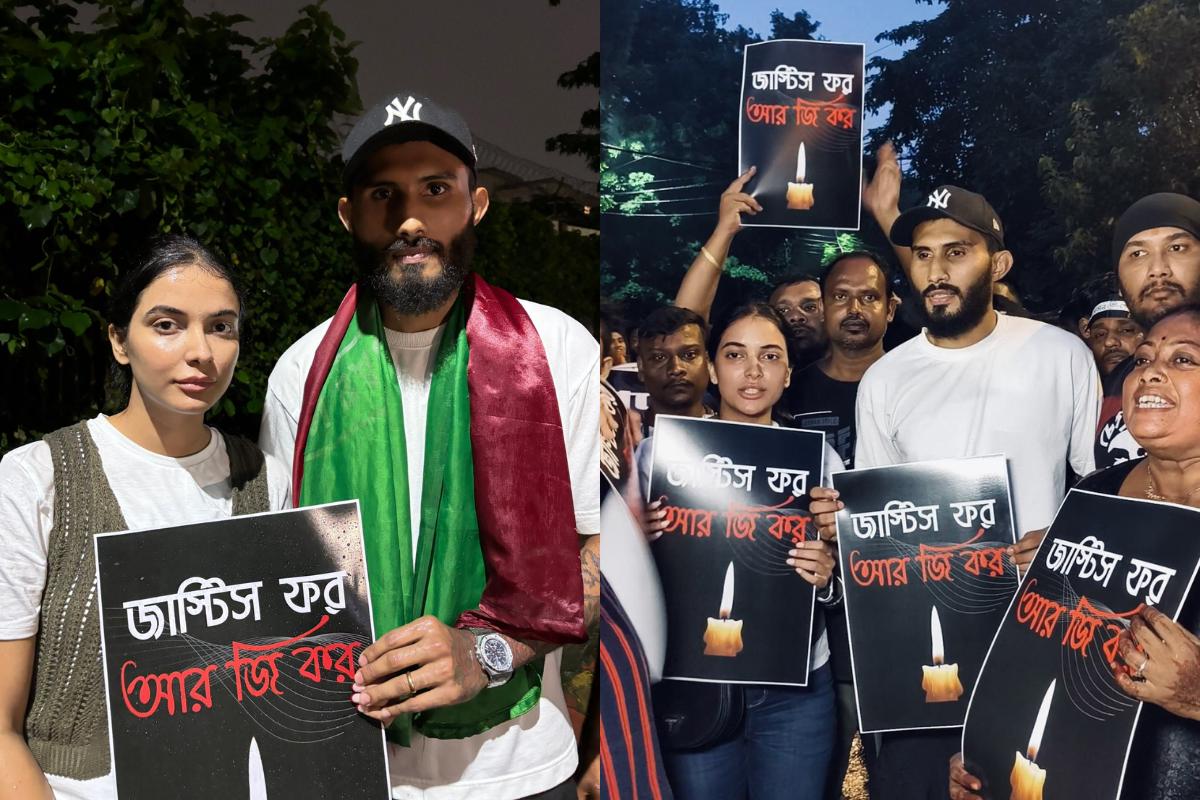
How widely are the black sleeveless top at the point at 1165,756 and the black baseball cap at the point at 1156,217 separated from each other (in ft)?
2.67

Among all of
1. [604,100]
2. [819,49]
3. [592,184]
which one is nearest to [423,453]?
[604,100]

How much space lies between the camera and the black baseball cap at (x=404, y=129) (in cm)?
215

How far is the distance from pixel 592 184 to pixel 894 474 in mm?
3164

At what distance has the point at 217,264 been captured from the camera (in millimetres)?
2004

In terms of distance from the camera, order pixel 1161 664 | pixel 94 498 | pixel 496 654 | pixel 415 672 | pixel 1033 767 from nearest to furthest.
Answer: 1. pixel 94 498
2. pixel 415 672
3. pixel 496 654
4. pixel 1161 664
5. pixel 1033 767

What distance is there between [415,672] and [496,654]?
172mm

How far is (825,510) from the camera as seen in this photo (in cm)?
254

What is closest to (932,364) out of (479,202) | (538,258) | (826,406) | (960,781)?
(826,406)

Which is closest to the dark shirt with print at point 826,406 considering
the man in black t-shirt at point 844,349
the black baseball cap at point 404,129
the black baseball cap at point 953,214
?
the man in black t-shirt at point 844,349


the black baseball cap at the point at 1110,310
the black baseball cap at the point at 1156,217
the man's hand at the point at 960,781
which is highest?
the black baseball cap at the point at 1156,217

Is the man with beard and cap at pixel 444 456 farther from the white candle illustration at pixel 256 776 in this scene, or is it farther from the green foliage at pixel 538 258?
the green foliage at pixel 538 258

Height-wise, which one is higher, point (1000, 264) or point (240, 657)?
point (1000, 264)

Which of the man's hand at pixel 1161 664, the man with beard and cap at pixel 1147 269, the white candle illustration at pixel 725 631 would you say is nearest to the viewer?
the man's hand at pixel 1161 664

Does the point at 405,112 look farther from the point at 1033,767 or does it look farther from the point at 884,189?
the point at 1033,767
